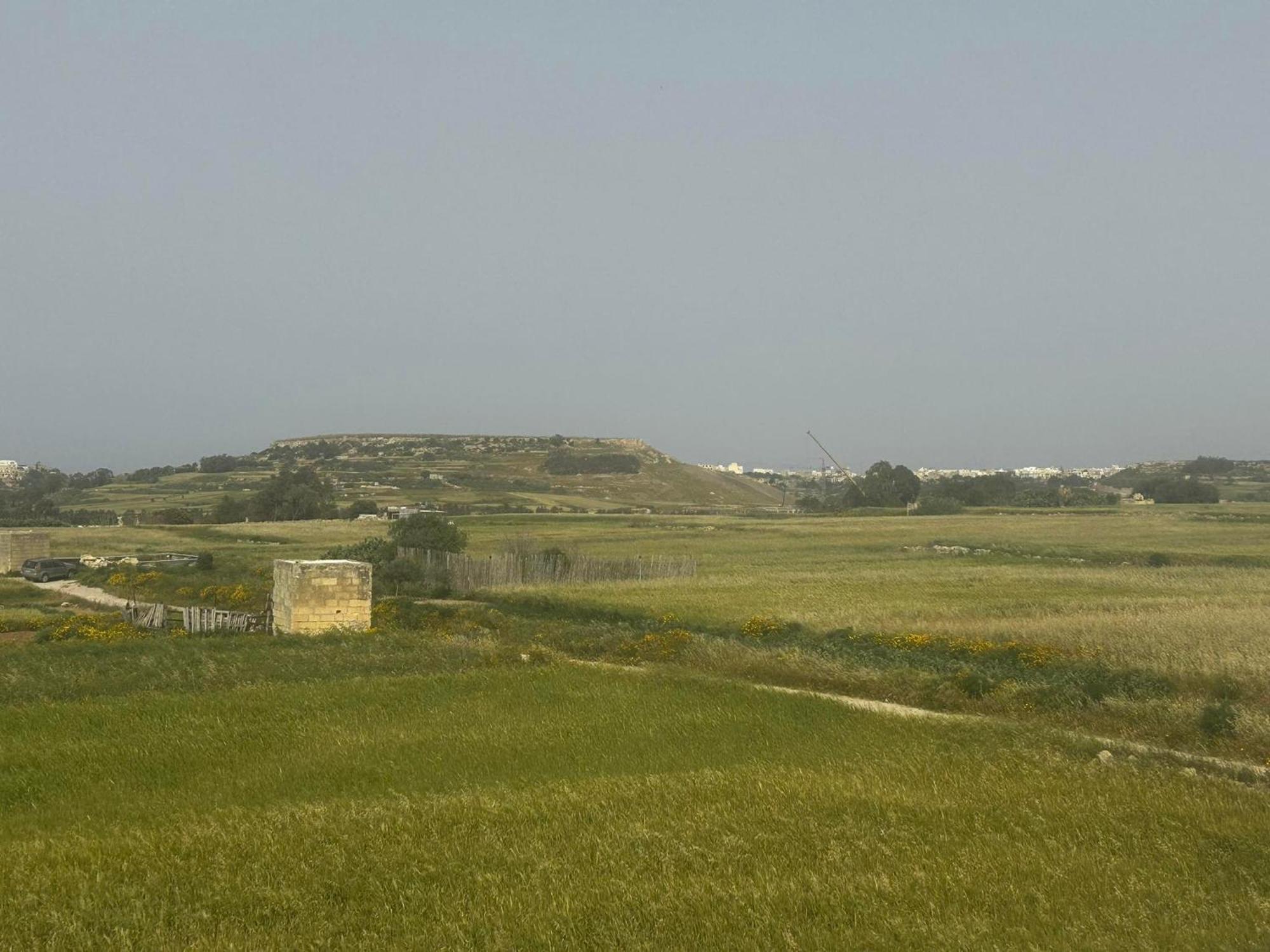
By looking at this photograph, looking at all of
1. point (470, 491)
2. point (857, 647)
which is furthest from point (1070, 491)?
point (857, 647)

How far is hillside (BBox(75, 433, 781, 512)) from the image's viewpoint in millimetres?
115438

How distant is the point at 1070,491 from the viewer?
108m

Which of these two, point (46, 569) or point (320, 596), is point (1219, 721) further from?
point (46, 569)

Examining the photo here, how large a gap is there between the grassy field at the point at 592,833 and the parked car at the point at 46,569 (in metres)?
31.3

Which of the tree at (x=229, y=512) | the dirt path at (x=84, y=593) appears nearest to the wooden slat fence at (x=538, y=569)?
the dirt path at (x=84, y=593)

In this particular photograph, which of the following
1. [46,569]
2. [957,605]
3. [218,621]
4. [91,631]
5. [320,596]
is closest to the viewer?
[91,631]

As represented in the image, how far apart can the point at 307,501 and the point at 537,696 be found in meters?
78.2

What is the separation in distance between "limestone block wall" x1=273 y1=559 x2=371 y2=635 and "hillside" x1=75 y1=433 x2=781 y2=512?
7515cm

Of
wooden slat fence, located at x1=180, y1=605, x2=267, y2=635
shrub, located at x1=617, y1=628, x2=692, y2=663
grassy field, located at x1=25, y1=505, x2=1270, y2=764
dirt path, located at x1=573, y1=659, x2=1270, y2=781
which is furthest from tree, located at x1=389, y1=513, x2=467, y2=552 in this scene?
dirt path, located at x1=573, y1=659, x2=1270, y2=781

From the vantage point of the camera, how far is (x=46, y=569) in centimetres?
4303

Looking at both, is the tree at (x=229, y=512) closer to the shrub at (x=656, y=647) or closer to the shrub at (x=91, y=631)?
the shrub at (x=91, y=631)

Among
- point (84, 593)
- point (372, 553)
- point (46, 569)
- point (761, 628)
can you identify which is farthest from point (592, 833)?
point (46, 569)

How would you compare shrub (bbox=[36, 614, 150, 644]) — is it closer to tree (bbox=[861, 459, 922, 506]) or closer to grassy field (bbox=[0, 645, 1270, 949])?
grassy field (bbox=[0, 645, 1270, 949])

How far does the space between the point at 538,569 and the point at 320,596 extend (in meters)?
19.3
